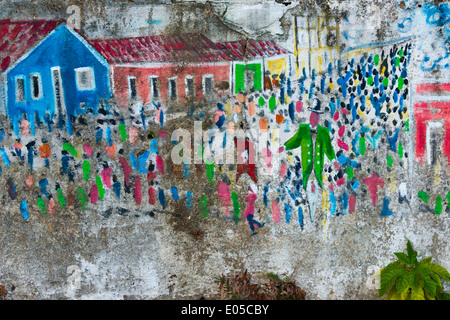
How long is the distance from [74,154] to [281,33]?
5.98ft

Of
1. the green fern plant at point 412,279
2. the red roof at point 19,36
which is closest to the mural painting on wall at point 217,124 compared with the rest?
the red roof at point 19,36

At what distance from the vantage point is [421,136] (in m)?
3.23

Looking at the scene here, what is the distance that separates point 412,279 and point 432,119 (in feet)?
4.01

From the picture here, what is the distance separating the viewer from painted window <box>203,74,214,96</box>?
315cm

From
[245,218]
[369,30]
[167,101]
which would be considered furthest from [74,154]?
[369,30]

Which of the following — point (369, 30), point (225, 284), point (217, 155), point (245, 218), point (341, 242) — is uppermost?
point (369, 30)

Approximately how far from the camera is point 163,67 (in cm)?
314

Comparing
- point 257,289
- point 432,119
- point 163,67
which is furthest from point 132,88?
point 432,119

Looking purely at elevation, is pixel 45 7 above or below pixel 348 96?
above

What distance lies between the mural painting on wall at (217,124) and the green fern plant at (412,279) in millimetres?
381

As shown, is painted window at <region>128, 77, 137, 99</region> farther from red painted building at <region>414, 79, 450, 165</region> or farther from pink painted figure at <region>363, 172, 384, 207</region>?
red painted building at <region>414, 79, 450, 165</region>

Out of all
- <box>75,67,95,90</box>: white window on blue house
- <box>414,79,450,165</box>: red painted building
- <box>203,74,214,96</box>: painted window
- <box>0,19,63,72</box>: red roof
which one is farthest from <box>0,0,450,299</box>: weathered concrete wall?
<box>0,19,63,72</box>: red roof

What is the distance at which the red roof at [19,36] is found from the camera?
309 centimetres

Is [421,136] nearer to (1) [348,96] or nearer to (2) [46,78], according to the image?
(1) [348,96]
